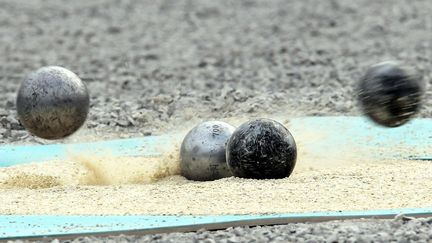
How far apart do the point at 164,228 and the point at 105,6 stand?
53.1 ft

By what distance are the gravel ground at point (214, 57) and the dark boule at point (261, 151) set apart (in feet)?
5.07

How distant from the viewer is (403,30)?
19203mm

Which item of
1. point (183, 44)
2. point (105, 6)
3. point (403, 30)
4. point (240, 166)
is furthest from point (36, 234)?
point (105, 6)

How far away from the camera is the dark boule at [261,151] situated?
29.1ft

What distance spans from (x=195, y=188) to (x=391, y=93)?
180cm

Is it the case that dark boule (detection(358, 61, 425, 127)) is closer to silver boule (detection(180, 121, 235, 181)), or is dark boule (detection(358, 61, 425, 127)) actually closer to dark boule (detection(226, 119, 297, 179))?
dark boule (detection(226, 119, 297, 179))

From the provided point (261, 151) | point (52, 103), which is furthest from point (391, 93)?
point (52, 103)

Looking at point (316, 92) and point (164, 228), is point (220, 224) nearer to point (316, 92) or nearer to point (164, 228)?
point (164, 228)

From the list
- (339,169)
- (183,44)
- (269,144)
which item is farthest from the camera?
(183,44)

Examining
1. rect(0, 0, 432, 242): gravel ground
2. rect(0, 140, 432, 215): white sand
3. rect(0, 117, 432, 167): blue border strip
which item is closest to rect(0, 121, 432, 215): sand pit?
rect(0, 140, 432, 215): white sand

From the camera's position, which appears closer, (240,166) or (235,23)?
(240,166)

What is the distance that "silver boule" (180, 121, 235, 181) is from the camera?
366 inches

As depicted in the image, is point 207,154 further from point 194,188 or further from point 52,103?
point 52,103

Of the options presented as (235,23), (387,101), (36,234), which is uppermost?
(235,23)
